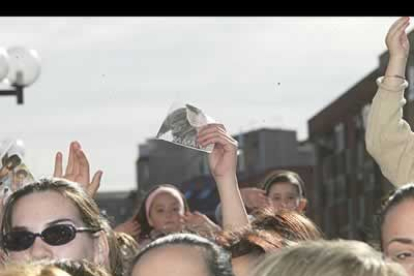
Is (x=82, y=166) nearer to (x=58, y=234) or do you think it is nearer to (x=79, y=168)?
(x=79, y=168)

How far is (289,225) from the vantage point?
494 centimetres

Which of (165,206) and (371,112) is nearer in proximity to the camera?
(371,112)

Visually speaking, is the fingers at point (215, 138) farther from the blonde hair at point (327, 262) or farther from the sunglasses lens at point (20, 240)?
the blonde hair at point (327, 262)

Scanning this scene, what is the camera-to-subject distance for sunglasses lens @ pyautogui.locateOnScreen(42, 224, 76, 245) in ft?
15.1

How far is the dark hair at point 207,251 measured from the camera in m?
3.80

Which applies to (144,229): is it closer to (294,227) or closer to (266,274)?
(294,227)

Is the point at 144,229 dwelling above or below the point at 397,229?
below

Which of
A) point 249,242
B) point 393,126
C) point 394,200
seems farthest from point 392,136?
point 249,242

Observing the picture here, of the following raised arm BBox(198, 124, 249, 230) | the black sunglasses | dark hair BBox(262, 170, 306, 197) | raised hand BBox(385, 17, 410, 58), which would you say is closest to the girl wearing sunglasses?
the black sunglasses

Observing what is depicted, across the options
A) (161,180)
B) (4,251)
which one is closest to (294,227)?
(4,251)

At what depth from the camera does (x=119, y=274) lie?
4.83 meters

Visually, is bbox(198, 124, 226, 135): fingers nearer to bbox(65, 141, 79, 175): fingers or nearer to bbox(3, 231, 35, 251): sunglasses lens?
bbox(65, 141, 79, 175): fingers

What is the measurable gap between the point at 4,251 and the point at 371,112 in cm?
146

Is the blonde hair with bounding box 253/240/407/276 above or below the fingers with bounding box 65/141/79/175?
above
